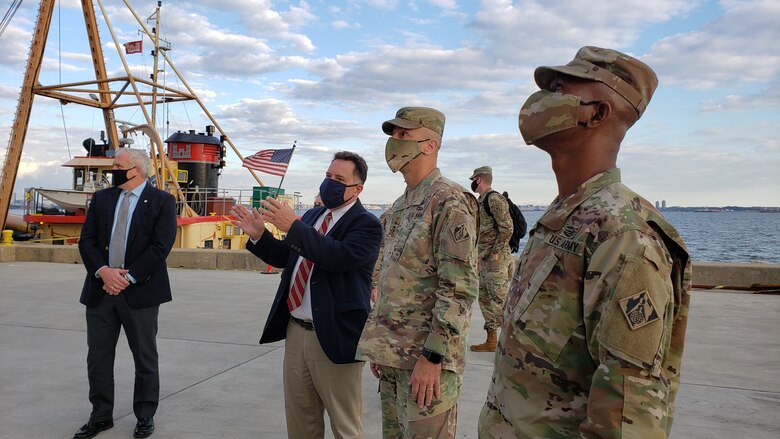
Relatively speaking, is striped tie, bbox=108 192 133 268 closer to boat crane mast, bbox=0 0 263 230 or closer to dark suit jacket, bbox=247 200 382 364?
dark suit jacket, bbox=247 200 382 364

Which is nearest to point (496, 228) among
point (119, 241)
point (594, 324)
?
point (119, 241)

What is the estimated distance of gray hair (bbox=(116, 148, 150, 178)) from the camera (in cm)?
384

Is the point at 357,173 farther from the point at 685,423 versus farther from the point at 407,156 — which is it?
the point at 685,423

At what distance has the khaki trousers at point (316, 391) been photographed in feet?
9.43

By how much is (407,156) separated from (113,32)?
58.3ft

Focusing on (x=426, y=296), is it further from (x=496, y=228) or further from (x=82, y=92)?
(x=82, y=92)

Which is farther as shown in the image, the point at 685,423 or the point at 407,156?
the point at 685,423

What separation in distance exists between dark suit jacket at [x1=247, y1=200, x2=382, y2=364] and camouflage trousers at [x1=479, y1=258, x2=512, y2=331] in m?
3.05

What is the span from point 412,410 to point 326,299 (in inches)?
30.2

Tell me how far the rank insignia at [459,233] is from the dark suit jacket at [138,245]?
2213 millimetres

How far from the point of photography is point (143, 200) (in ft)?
12.5

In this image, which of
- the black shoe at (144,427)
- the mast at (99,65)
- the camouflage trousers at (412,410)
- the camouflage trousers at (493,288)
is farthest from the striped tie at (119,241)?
the mast at (99,65)

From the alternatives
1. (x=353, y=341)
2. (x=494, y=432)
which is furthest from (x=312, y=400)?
(x=494, y=432)

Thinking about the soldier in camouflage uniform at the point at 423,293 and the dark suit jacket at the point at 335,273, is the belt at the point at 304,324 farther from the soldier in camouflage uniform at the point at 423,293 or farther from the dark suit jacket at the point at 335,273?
the soldier in camouflage uniform at the point at 423,293
